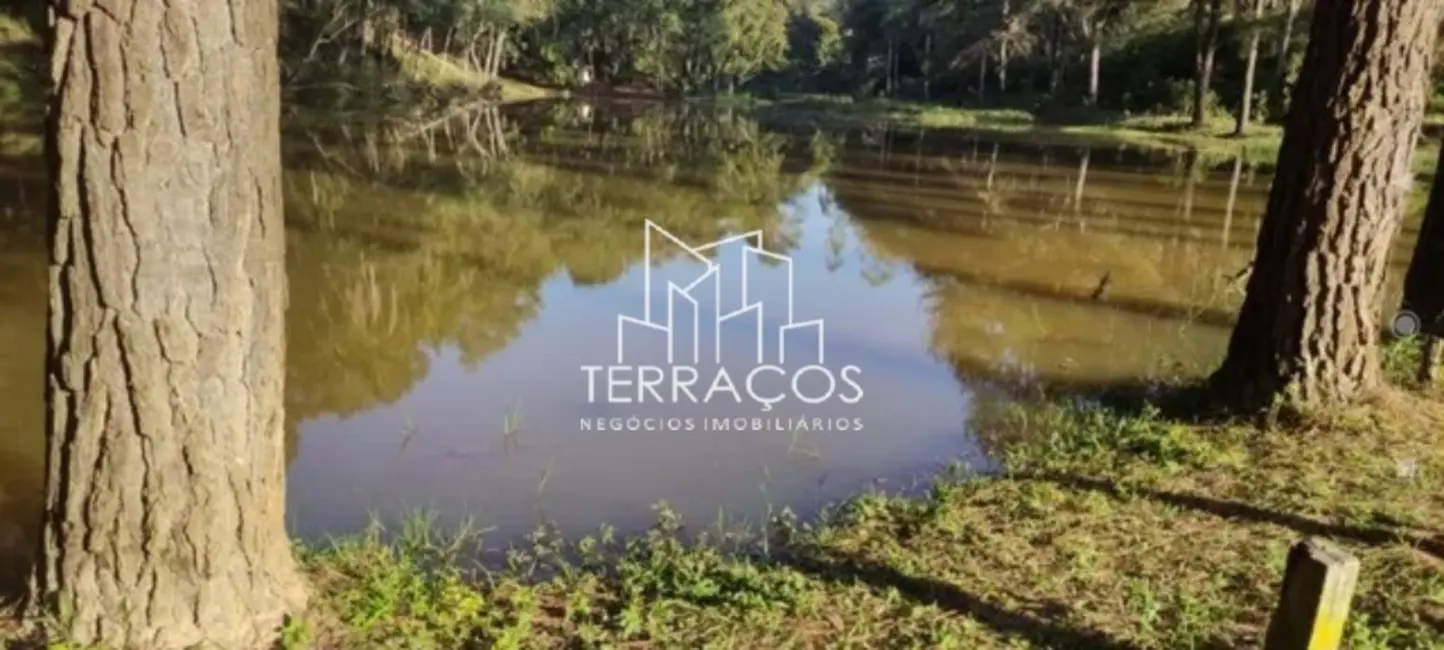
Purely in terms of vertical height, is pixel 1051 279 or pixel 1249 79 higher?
pixel 1249 79

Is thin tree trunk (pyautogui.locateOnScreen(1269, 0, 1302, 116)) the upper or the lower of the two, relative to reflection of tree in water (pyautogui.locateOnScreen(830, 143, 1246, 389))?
upper

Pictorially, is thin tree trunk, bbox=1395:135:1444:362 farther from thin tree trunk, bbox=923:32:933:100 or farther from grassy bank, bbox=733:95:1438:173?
thin tree trunk, bbox=923:32:933:100

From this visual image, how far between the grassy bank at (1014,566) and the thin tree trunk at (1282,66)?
28745 millimetres

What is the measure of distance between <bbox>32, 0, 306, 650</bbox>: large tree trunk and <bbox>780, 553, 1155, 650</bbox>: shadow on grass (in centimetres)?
196

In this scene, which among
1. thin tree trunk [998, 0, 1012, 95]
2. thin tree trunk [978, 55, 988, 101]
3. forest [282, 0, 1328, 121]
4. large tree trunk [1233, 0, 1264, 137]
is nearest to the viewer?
large tree trunk [1233, 0, 1264, 137]

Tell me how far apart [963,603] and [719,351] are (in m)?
4.53

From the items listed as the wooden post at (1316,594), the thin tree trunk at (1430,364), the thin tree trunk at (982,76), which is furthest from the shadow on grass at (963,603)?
the thin tree trunk at (982,76)

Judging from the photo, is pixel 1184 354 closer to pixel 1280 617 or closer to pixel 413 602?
pixel 1280 617

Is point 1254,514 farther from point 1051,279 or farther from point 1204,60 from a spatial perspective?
point 1204,60

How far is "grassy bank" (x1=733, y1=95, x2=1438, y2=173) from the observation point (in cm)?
2878

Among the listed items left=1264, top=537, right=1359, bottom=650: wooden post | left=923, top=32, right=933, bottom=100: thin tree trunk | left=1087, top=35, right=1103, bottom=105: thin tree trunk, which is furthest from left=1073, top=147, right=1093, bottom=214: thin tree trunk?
left=923, top=32, right=933, bottom=100: thin tree trunk

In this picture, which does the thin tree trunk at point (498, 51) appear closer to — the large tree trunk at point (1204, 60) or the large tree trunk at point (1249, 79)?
the large tree trunk at point (1204, 60)

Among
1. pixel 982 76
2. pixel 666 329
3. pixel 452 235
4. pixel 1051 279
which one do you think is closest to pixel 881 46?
pixel 982 76

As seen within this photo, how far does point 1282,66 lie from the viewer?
3347 centimetres
